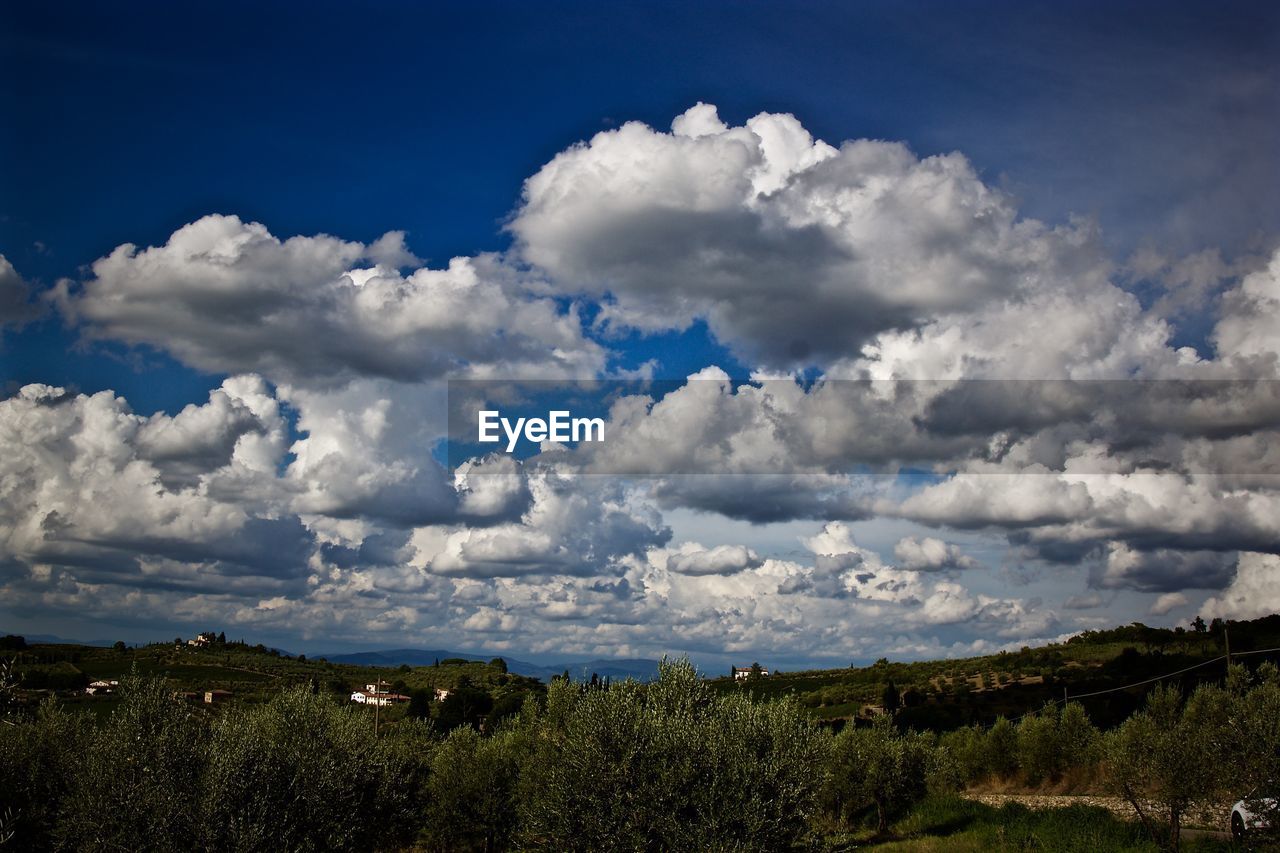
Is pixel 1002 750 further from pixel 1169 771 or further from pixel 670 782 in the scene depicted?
pixel 670 782

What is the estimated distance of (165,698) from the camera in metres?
27.7

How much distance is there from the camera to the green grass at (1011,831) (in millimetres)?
38062

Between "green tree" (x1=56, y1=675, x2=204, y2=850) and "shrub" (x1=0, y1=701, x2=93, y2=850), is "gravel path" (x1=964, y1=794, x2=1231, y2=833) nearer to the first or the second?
"green tree" (x1=56, y1=675, x2=204, y2=850)

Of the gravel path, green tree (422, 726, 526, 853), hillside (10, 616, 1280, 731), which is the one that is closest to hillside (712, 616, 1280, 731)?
hillside (10, 616, 1280, 731)

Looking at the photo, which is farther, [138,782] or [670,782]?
[138,782]

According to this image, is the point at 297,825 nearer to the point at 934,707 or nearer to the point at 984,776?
the point at 984,776

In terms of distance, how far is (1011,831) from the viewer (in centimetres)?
4328

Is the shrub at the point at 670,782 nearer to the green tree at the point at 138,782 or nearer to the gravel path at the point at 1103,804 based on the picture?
the green tree at the point at 138,782

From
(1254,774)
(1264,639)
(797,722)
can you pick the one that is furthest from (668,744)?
(1264,639)

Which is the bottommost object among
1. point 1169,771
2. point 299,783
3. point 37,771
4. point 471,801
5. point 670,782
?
point 471,801

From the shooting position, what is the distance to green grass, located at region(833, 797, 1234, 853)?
38062 millimetres

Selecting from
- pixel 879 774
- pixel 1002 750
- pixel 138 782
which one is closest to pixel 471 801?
pixel 138 782

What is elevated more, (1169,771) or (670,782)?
(670,782)

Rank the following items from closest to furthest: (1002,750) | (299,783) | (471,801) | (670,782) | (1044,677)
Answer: (670,782), (299,783), (471,801), (1002,750), (1044,677)
